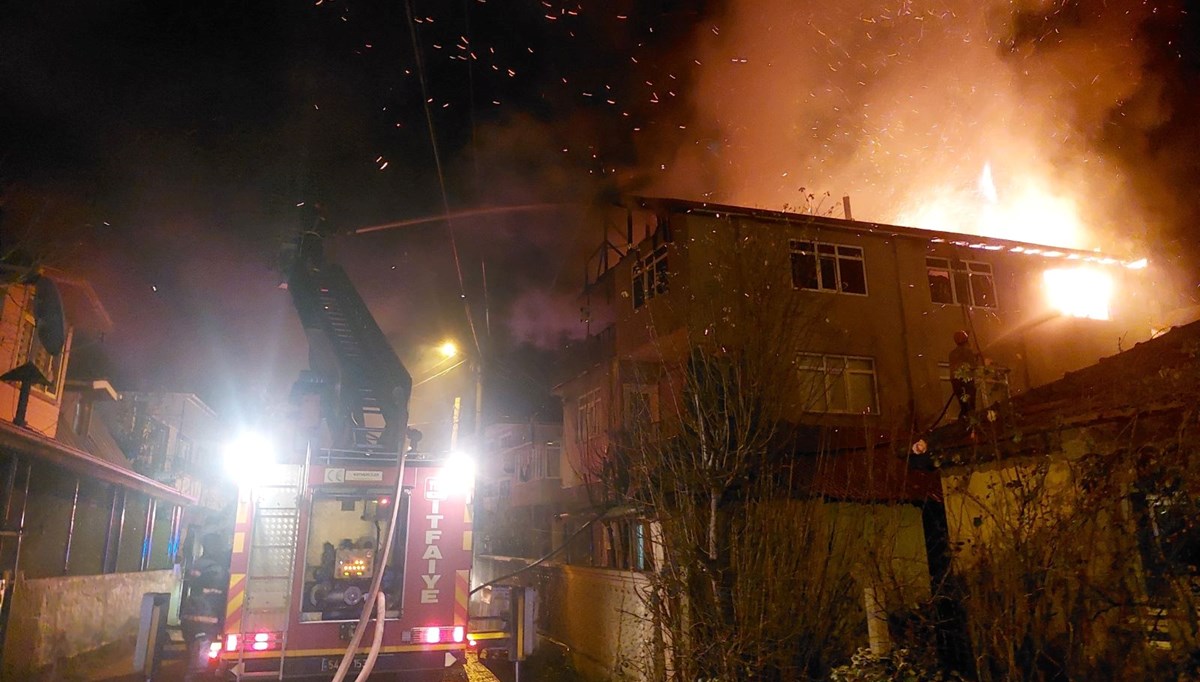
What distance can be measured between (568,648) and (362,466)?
6749mm

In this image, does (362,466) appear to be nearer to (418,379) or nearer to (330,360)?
(330,360)

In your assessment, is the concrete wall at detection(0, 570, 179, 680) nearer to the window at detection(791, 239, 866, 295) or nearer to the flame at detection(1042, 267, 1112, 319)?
the window at detection(791, 239, 866, 295)

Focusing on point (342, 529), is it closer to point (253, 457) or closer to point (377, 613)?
point (377, 613)

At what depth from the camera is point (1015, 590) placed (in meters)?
5.09

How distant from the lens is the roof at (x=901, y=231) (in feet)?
59.1

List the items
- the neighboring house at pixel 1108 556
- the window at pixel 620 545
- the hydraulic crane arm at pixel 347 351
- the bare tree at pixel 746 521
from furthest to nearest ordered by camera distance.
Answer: the window at pixel 620 545 < the hydraulic crane arm at pixel 347 351 < the bare tree at pixel 746 521 < the neighboring house at pixel 1108 556

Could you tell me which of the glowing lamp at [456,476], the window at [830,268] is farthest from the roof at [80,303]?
the window at [830,268]

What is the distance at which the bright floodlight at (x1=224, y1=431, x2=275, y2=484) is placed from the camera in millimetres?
8102

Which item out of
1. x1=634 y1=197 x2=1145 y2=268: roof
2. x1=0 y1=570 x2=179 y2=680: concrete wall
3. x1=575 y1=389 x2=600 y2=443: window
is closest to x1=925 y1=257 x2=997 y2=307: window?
x1=634 y1=197 x2=1145 y2=268: roof

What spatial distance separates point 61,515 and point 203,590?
21.1ft

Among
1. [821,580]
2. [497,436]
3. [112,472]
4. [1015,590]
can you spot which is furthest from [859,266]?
[497,436]

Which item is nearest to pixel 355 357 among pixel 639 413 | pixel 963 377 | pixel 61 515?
pixel 639 413

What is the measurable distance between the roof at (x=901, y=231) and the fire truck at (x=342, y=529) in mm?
10676

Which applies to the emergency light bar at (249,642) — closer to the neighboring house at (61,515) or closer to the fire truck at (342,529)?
the fire truck at (342,529)
